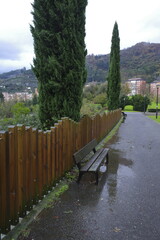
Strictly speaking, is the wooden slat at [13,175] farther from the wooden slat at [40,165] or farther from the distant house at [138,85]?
the distant house at [138,85]

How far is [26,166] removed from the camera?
3289 mm

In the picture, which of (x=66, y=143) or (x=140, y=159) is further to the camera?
(x=140, y=159)

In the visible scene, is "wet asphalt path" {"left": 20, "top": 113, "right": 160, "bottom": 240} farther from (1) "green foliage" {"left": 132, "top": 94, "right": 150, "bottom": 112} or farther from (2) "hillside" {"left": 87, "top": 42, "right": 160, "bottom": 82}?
(2) "hillside" {"left": 87, "top": 42, "right": 160, "bottom": 82}

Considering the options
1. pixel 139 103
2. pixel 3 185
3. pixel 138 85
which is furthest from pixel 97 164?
pixel 138 85

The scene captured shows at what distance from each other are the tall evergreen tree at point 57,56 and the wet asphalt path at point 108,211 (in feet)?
7.33

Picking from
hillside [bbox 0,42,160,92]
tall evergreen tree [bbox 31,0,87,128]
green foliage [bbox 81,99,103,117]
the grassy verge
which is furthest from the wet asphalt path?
hillside [bbox 0,42,160,92]

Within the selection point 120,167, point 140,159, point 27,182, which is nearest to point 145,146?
point 140,159

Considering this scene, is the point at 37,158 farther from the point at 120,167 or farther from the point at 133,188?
the point at 120,167

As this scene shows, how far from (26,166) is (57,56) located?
3.63 metres

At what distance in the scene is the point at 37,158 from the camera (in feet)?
12.0

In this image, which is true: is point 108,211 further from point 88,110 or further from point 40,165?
point 88,110

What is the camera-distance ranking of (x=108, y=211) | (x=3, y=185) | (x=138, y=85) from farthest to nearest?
(x=138, y=85) → (x=108, y=211) → (x=3, y=185)

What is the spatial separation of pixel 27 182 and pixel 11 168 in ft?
1.89

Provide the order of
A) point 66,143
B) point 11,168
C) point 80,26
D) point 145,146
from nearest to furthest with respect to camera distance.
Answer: point 11,168, point 66,143, point 80,26, point 145,146
